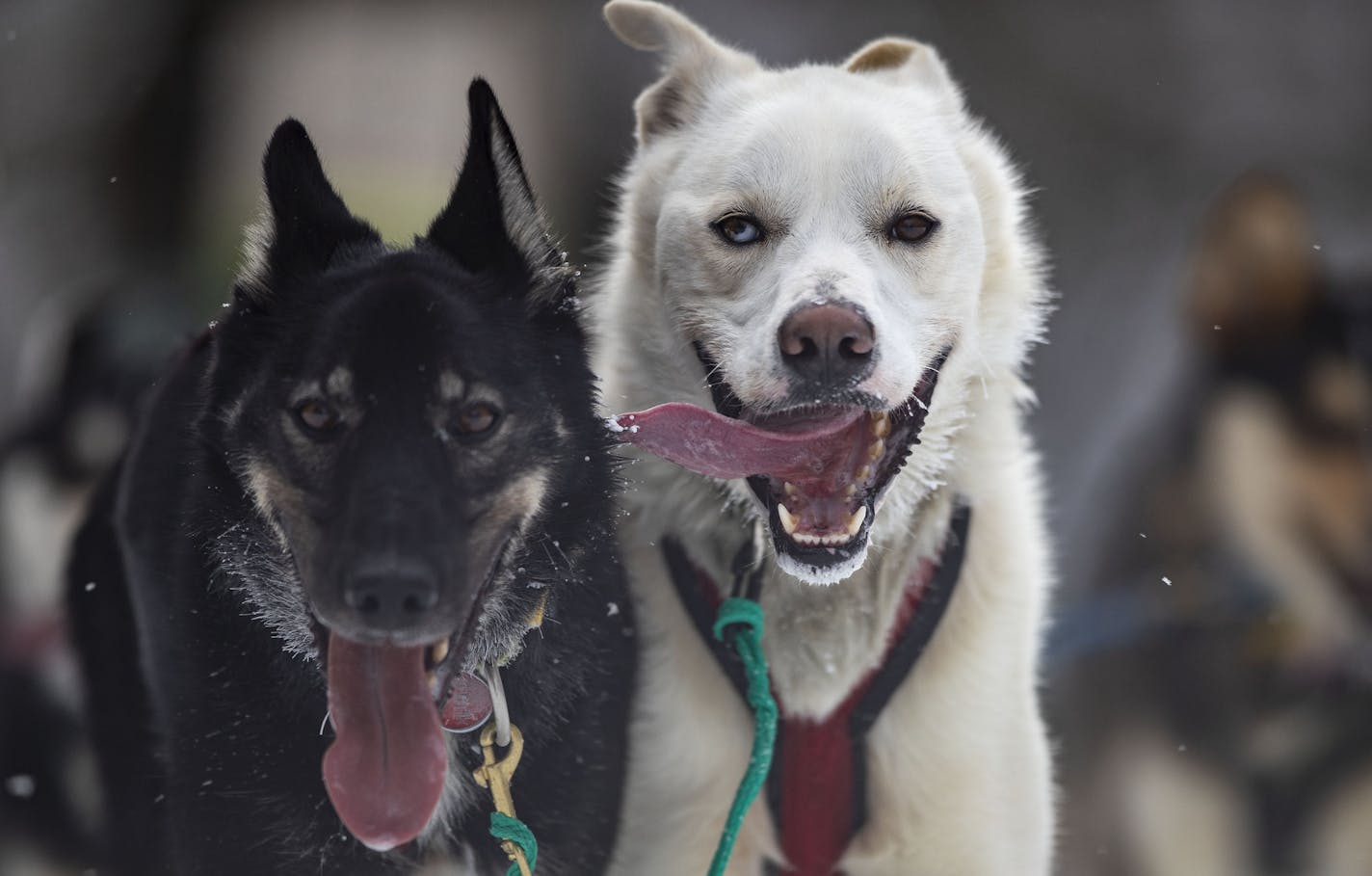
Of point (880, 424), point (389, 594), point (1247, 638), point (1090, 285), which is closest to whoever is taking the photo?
point (389, 594)

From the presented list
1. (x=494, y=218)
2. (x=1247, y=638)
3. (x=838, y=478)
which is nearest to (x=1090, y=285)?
(x=1247, y=638)

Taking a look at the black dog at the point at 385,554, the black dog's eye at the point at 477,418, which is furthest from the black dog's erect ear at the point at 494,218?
the black dog's eye at the point at 477,418

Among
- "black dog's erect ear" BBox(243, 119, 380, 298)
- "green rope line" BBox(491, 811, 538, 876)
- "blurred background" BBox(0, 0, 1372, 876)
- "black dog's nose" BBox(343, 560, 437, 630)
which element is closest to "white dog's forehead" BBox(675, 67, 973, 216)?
"black dog's erect ear" BBox(243, 119, 380, 298)

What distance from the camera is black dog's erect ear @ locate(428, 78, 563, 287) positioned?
56.4 inches

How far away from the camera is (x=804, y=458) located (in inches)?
59.6

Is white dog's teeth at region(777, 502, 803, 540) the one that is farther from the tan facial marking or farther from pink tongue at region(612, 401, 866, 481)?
the tan facial marking

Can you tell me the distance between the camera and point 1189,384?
4.32m

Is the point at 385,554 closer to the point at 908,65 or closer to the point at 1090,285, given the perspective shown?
the point at 908,65

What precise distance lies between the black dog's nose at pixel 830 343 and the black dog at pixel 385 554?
22 centimetres

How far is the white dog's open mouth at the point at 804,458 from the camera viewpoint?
149cm

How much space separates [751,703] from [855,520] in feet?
0.98

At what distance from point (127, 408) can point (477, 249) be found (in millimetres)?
1662

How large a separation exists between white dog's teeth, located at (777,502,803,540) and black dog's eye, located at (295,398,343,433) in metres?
0.46

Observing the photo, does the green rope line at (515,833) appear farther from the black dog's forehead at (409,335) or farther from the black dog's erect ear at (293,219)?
the black dog's erect ear at (293,219)
